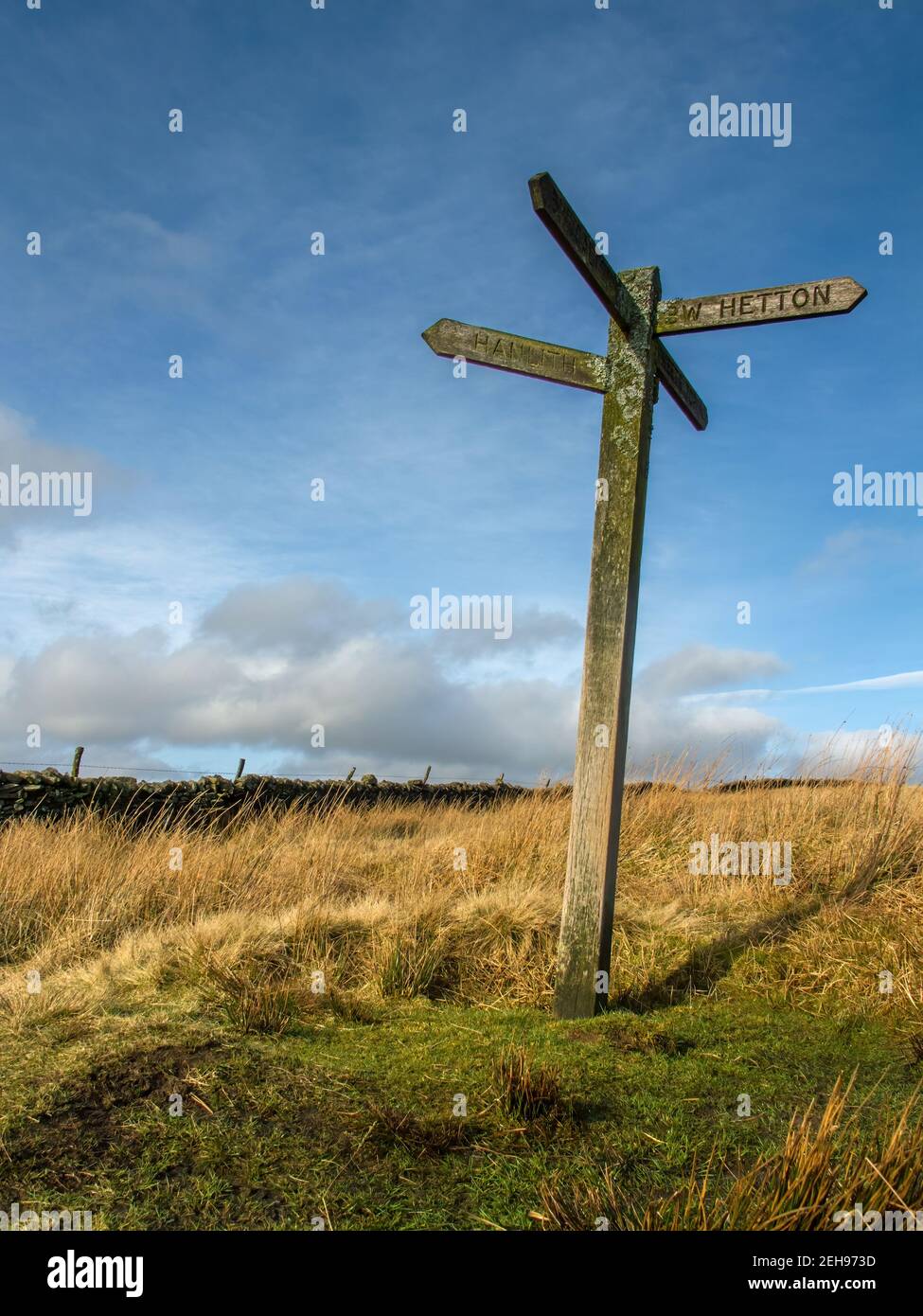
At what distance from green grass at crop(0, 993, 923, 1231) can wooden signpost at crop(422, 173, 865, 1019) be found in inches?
22.0

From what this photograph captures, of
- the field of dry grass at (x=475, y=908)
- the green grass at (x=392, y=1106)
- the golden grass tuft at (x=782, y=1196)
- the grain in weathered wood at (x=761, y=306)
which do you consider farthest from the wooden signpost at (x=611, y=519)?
the golden grass tuft at (x=782, y=1196)

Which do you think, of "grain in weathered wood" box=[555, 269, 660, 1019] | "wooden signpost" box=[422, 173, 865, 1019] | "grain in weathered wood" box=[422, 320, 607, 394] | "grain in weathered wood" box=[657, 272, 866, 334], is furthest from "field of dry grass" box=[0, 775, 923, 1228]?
"grain in weathered wood" box=[657, 272, 866, 334]

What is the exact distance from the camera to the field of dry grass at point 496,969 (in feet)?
12.7

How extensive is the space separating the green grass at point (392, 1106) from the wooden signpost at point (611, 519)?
56 cm

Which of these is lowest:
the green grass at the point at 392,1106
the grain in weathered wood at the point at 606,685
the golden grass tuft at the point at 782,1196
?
the green grass at the point at 392,1106

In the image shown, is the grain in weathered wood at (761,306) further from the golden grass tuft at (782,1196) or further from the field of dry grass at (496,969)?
the golden grass tuft at (782,1196)

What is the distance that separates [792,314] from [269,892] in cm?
651

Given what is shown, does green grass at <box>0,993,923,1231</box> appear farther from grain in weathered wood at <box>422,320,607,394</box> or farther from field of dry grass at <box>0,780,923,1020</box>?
grain in weathered wood at <box>422,320,607,394</box>

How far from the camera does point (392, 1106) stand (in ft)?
13.0

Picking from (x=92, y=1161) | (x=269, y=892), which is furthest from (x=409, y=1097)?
(x=269, y=892)

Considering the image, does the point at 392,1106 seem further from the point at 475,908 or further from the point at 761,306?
the point at 761,306

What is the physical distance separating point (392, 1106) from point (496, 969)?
2313mm

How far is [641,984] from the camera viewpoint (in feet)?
18.9

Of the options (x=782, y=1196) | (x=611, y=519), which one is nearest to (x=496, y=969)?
(x=611, y=519)
